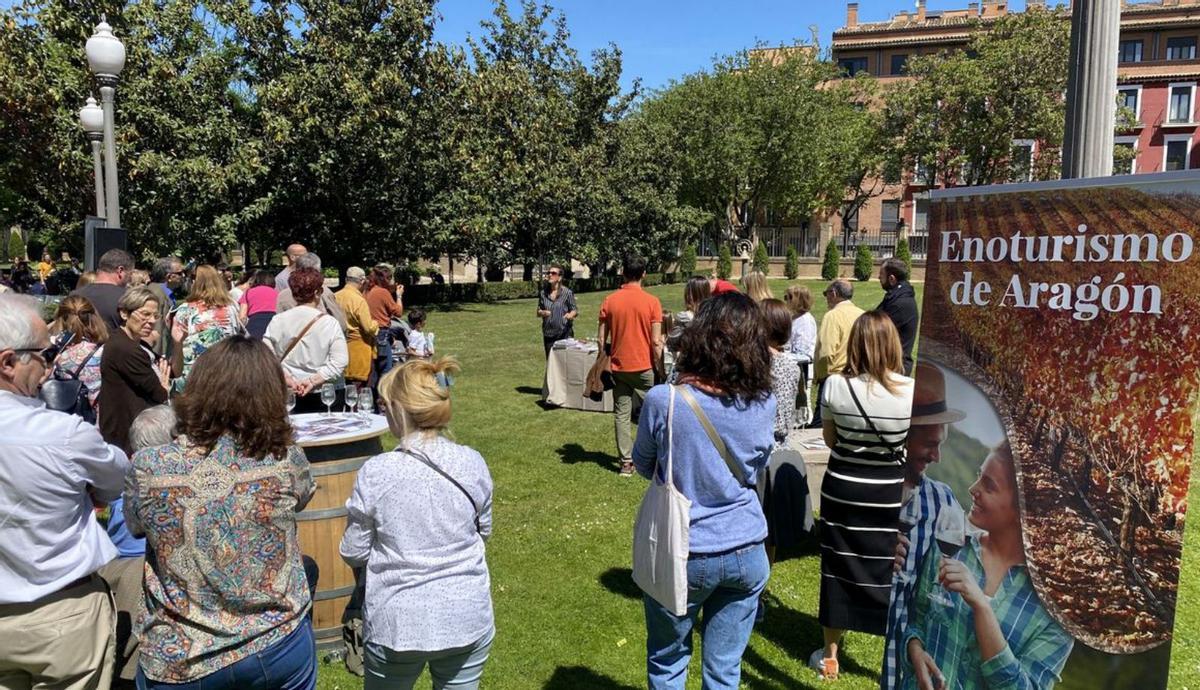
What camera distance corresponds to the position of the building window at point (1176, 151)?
47.8 meters

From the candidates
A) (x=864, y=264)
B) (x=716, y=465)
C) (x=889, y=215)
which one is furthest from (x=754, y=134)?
(x=716, y=465)

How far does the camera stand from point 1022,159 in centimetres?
3856

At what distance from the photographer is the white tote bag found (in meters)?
2.70

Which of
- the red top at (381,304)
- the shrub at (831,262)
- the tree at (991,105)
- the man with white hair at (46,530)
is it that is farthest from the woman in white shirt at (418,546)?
the tree at (991,105)

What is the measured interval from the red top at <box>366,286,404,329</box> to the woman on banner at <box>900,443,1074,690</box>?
25.3 ft

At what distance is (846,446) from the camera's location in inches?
148

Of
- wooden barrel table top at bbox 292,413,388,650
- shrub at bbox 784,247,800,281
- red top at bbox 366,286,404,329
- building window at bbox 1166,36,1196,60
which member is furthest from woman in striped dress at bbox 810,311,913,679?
building window at bbox 1166,36,1196,60

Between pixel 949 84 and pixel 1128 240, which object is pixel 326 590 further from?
pixel 949 84

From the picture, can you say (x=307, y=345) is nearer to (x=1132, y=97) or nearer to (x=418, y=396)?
(x=418, y=396)

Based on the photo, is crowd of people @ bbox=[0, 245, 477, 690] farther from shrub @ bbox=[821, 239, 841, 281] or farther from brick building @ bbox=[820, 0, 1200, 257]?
brick building @ bbox=[820, 0, 1200, 257]

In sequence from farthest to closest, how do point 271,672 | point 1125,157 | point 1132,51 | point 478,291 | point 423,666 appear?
1. point 1132,51
2. point 1125,157
3. point 478,291
4. point 423,666
5. point 271,672

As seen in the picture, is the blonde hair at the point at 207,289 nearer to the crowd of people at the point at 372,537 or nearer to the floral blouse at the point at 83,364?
the floral blouse at the point at 83,364

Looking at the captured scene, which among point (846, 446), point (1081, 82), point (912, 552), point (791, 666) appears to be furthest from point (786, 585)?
point (1081, 82)

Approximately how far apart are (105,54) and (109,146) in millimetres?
911
